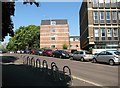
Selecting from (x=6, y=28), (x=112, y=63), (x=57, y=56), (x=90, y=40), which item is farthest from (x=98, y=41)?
(x=6, y=28)

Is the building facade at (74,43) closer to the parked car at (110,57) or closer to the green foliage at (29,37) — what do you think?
the green foliage at (29,37)

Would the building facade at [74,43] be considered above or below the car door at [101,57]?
above

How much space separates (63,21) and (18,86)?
103m

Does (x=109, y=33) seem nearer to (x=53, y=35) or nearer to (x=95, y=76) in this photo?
(x=95, y=76)

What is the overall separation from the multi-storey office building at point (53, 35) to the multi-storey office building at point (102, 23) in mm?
47660

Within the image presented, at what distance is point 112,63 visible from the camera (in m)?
30.3

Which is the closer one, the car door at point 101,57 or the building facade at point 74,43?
the car door at point 101,57

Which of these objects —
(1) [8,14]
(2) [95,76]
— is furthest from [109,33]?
(1) [8,14]

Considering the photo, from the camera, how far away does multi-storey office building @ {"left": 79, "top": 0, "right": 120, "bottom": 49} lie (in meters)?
63.6

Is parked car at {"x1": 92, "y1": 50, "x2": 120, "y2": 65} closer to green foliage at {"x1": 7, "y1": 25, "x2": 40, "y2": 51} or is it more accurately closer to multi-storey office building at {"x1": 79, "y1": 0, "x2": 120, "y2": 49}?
multi-storey office building at {"x1": 79, "y1": 0, "x2": 120, "y2": 49}

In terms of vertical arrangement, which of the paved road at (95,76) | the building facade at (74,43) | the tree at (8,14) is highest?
the building facade at (74,43)

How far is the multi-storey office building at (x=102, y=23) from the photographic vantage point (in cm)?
6356

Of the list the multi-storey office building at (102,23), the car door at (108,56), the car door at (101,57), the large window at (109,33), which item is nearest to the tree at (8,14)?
the car door at (108,56)

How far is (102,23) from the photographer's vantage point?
64188 mm
